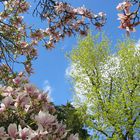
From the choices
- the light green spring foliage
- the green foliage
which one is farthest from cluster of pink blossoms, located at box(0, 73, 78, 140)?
the light green spring foliage

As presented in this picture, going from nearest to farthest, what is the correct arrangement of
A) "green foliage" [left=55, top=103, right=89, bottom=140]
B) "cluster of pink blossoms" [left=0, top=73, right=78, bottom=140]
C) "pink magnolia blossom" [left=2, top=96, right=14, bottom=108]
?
"cluster of pink blossoms" [left=0, top=73, right=78, bottom=140]
"pink magnolia blossom" [left=2, top=96, right=14, bottom=108]
"green foliage" [left=55, top=103, right=89, bottom=140]

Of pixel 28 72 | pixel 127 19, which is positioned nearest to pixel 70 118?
pixel 28 72

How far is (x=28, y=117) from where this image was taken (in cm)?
422

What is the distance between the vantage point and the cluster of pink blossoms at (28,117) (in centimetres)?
367

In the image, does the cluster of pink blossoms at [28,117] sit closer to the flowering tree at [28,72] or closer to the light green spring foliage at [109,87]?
the flowering tree at [28,72]

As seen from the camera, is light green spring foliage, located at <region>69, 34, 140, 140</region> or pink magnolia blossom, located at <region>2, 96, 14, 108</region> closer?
pink magnolia blossom, located at <region>2, 96, 14, 108</region>

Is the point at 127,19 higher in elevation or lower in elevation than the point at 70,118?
lower

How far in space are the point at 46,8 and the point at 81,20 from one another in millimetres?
875

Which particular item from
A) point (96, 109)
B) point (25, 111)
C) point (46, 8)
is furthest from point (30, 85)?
point (96, 109)

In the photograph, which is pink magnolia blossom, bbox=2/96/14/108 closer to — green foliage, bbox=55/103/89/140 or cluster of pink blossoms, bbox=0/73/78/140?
Result: cluster of pink blossoms, bbox=0/73/78/140

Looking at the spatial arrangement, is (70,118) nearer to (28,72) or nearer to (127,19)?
(28,72)

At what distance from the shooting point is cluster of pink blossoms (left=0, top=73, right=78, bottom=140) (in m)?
3.67

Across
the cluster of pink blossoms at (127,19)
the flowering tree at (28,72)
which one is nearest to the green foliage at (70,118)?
the flowering tree at (28,72)

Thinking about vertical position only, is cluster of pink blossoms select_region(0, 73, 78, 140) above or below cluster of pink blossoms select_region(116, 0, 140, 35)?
below
